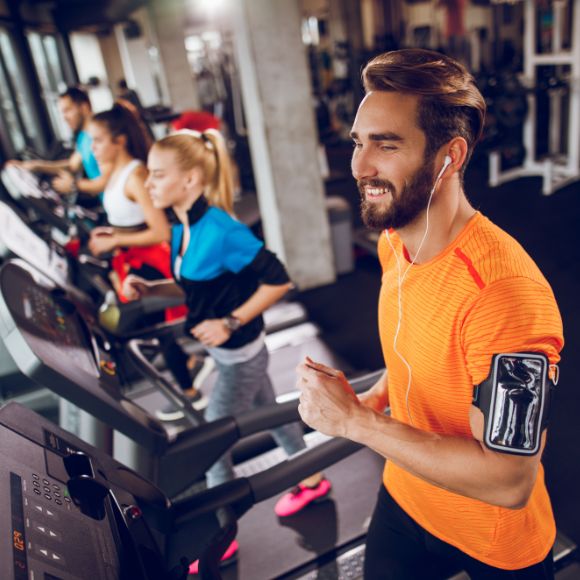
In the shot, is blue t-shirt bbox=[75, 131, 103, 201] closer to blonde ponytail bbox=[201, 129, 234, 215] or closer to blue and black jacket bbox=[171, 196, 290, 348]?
blonde ponytail bbox=[201, 129, 234, 215]

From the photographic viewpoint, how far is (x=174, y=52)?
360 inches

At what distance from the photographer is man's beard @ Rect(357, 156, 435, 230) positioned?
39.8 inches

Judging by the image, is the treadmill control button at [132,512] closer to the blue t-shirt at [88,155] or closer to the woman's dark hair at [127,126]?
the woman's dark hair at [127,126]

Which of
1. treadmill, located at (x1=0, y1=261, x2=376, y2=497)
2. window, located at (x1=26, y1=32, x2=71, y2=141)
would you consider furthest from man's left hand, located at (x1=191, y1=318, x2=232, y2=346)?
window, located at (x1=26, y1=32, x2=71, y2=141)

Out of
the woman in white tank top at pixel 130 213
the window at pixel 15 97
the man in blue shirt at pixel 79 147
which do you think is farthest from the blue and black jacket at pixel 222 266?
the window at pixel 15 97

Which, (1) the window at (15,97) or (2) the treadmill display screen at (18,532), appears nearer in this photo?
(2) the treadmill display screen at (18,532)

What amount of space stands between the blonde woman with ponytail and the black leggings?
30.2 inches

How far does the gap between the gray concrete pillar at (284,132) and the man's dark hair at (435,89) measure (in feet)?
10.4

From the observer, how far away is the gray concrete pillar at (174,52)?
9.04 metres

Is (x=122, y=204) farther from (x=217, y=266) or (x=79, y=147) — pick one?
(x=79, y=147)

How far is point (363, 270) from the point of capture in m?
4.93

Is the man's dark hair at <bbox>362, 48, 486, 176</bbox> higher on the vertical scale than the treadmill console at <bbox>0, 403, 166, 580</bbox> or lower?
higher

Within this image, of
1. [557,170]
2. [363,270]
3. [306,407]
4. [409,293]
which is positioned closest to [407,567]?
[306,407]

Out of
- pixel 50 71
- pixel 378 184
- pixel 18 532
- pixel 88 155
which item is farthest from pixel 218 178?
pixel 50 71
